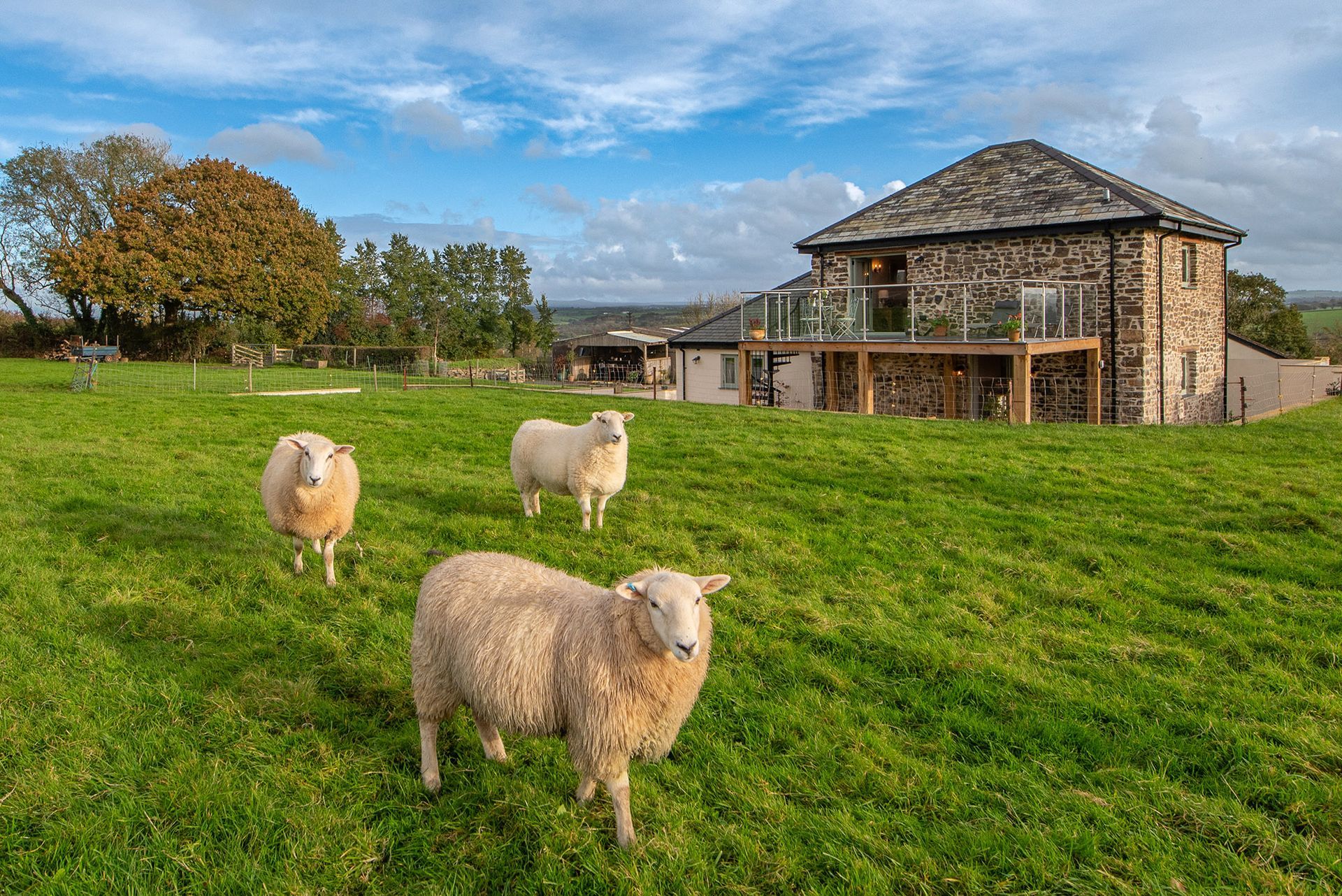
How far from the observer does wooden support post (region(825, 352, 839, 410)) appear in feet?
73.3

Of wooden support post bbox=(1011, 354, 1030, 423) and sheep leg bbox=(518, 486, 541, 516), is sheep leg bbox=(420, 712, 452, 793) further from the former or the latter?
wooden support post bbox=(1011, 354, 1030, 423)

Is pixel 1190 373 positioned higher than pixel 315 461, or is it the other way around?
pixel 1190 373

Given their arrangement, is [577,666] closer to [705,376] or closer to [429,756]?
[429,756]

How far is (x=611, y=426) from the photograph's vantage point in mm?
8164

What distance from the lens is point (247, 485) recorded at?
966 cm

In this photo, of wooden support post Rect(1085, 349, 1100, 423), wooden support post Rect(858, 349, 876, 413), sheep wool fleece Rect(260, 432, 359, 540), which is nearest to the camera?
sheep wool fleece Rect(260, 432, 359, 540)

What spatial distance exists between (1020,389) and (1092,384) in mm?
3252

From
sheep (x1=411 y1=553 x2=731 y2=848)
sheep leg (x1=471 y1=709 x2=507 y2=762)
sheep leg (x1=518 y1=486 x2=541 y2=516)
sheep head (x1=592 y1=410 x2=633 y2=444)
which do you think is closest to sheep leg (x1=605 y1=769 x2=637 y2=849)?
sheep (x1=411 y1=553 x2=731 y2=848)

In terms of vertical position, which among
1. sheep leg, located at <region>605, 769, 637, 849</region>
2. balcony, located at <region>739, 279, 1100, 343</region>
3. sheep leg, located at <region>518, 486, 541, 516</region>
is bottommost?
sheep leg, located at <region>605, 769, 637, 849</region>

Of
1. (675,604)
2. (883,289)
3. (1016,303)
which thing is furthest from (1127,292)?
(675,604)

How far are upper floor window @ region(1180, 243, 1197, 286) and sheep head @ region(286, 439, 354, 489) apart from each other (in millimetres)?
21197

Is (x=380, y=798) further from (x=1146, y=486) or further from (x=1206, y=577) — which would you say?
(x=1146, y=486)

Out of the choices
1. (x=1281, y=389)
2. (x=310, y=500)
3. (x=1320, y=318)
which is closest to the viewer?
(x=310, y=500)

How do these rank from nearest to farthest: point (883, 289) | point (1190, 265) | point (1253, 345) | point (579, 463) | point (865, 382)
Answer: point (579, 463)
point (865, 382)
point (1190, 265)
point (883, 289)
point (1253, 345)
